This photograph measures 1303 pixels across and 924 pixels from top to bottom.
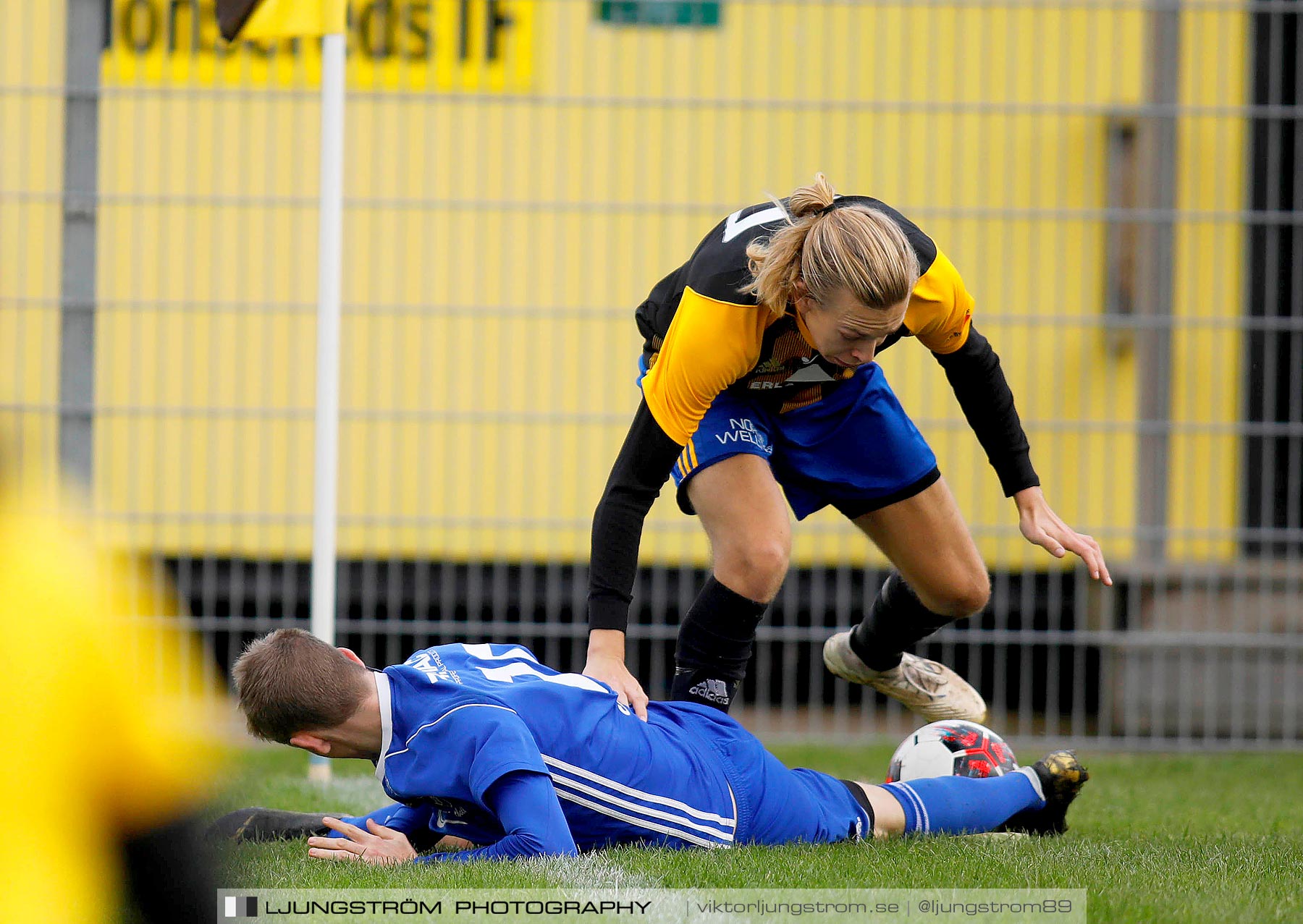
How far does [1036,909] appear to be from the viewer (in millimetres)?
2264

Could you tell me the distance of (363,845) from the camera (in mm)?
2721

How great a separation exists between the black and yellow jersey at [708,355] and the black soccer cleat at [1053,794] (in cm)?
96

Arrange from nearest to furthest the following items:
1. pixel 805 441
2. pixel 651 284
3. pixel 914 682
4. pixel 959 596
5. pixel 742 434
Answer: pixel 742 434 → pixel 805 441 → pixel 959 596 → pixel 914 682 → pixel 651 284

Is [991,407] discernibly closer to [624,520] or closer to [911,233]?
[911,233]

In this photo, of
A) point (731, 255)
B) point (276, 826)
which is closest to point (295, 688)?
point (276, 826)

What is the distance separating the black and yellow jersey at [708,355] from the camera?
2873mm

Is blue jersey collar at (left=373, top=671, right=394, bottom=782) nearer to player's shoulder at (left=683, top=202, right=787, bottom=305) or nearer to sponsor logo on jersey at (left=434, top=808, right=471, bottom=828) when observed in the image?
sponsor logo on jersey at (left=434, top=808, right=471, bottom=828)

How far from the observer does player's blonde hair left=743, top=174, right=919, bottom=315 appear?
2.66 metres

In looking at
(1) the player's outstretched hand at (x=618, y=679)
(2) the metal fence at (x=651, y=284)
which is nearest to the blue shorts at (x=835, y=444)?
(1) the player's outstretched hand at (x=618, y=679)

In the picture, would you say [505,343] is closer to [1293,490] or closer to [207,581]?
[207,581]

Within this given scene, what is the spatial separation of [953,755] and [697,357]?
1.17 meters

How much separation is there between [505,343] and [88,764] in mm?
4999

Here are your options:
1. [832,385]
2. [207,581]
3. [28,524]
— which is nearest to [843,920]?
[832,385]

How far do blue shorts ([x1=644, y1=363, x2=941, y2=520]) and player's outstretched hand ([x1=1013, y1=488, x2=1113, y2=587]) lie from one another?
10.5 inches
